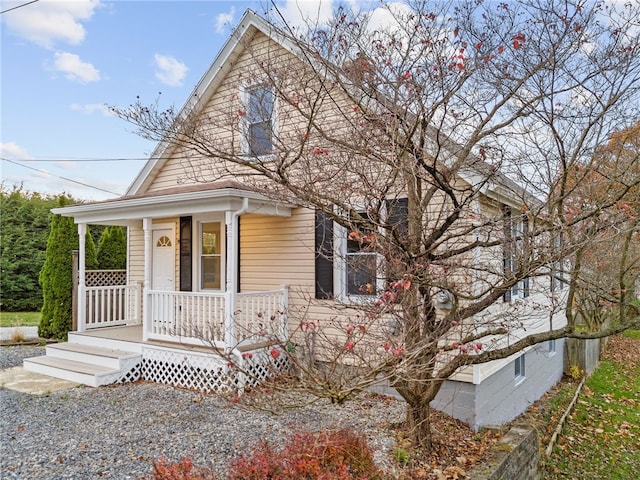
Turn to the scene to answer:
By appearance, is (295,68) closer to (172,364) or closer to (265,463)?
(265,463)

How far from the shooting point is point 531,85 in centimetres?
502

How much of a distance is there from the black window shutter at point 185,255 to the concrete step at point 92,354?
191 centimetres

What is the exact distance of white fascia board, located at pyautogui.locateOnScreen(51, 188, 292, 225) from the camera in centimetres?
728

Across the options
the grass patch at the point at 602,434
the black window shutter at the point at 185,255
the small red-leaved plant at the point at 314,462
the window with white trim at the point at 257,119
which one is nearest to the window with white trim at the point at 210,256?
the black window shutter at the point at 185,255

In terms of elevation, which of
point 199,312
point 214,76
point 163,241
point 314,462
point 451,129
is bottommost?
point 314,462

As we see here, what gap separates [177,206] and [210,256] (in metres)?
1.77

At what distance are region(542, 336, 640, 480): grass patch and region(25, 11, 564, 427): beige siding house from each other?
105 centimetres

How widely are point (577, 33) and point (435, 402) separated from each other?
17.6ft

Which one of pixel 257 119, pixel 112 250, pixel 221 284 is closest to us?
pixel 257 119

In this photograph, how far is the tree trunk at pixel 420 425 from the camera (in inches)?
190

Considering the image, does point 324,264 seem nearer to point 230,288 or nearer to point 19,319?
point 230,288

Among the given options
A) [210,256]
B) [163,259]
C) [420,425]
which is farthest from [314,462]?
[163,259]

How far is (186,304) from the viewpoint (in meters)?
7.97

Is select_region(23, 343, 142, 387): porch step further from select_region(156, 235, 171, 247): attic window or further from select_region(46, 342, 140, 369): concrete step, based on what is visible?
select_region(156, 235, 171, 247): attic window
